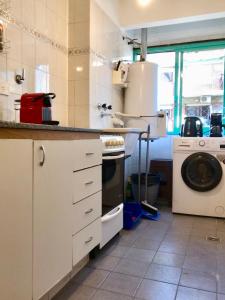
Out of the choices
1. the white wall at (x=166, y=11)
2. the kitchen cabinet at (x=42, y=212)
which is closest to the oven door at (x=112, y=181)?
the kitchen cabinet at (x=42, y=212)

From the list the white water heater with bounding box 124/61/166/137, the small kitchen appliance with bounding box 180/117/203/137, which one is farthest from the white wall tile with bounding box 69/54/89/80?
the small kitchen appliance with bounding box 180/117/203/137

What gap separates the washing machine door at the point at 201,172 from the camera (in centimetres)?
290

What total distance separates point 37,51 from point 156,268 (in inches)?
69.7

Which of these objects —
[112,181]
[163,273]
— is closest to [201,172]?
[112,181]

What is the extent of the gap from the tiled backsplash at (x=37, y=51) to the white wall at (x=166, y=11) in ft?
3.30

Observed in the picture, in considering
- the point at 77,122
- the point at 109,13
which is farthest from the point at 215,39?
the point at 77,122

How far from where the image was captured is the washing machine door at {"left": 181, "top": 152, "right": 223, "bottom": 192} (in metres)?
2.90

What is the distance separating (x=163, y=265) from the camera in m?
1.88

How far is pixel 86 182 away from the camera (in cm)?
167

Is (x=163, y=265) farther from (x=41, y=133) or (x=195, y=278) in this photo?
(x=41, y=133)

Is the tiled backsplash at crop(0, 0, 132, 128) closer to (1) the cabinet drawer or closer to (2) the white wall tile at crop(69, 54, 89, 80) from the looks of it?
(2) the white wall tile at crop(69, 54, 89, 80)

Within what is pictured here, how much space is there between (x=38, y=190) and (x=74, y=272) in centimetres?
81

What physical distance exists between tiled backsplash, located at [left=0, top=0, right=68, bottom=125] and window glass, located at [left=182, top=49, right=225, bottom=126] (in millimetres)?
2001

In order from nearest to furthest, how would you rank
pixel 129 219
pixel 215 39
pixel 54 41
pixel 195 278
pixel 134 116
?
pixel 195 278
pixel 54 41
pixel 129 219
pixel 134 116
pixel 215 39
